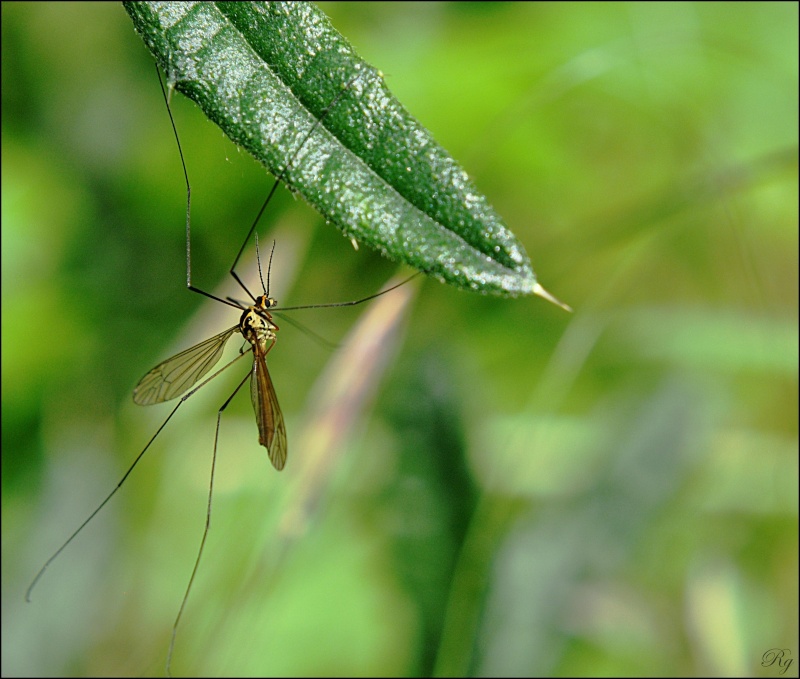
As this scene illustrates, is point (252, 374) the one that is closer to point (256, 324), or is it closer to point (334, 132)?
point (256, 324)

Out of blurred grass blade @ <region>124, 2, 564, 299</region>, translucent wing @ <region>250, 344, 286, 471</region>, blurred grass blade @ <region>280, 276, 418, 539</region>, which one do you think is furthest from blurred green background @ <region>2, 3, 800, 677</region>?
blurred grass blade @ <region>124, 2, 564, 299</region>

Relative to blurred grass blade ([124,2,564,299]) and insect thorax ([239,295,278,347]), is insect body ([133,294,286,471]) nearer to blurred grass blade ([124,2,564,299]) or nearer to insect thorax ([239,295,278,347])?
insect thorax ([239,295,278,347])

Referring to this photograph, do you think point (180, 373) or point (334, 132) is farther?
point (180, 373)

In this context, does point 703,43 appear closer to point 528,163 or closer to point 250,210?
point 528,163

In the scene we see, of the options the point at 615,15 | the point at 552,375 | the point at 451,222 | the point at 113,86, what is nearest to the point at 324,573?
the point at 552,375

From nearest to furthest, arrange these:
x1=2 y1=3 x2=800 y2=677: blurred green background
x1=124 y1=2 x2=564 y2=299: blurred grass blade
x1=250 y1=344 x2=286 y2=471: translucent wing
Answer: x1=124 y1=2 x2=564 y2=299: blurred grass blade
x1=250 y1=344 x2=286 y2=471: translucent wing
x1=2 y1=3 x2=800 y2=677: blurred green background

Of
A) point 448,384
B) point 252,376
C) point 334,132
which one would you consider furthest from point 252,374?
point 334,132

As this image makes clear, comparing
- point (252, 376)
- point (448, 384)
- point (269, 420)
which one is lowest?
point (269, 420)
